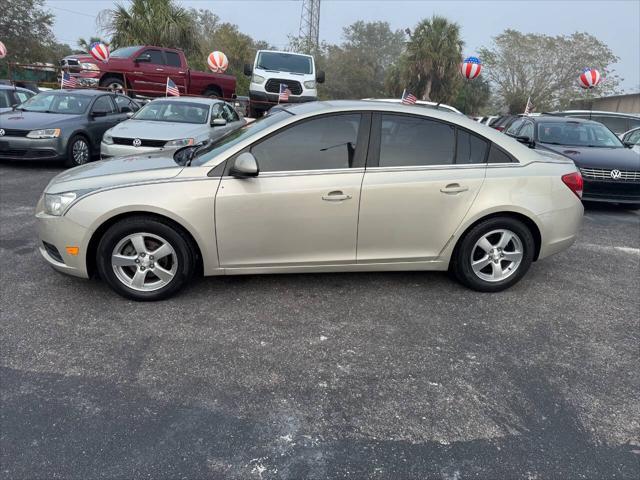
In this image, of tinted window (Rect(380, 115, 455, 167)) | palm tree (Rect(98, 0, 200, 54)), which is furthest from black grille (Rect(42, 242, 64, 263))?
palm tree (Rect(98, 0, 200, 54))

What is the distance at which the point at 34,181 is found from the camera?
8.23 metres

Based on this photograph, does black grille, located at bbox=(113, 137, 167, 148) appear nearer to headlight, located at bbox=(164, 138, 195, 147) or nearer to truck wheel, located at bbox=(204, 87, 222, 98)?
headlight, located at bbox=(164, 138, 195, 147)

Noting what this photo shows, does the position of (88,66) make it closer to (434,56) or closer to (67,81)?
(67,81)

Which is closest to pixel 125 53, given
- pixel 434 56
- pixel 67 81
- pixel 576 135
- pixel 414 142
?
pixel 67 81

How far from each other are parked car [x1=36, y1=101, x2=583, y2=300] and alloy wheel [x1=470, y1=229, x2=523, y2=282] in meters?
0.01

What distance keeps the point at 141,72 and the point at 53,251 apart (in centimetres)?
1413

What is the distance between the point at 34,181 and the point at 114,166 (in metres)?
5.13

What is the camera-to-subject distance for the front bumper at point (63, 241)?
12.0 ft

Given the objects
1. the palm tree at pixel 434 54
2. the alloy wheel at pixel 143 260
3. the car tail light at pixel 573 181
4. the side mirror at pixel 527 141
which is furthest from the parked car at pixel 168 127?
the palm tree at pixel 434 54

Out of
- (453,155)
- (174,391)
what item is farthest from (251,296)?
(453,155)

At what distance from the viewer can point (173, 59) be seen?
55.2ft

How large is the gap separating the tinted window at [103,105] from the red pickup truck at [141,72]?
5751mm

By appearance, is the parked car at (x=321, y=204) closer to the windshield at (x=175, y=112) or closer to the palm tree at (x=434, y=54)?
the windshield at (x=175, y=112)

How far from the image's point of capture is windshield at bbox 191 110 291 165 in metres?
3.90
